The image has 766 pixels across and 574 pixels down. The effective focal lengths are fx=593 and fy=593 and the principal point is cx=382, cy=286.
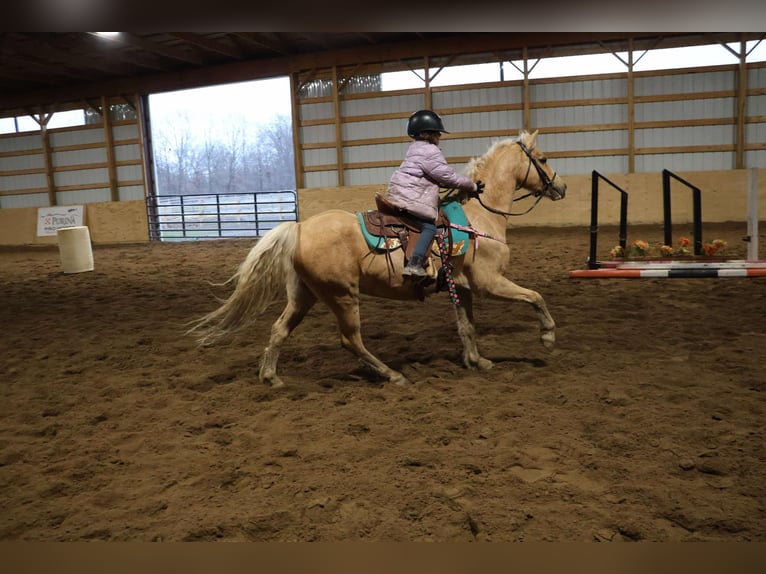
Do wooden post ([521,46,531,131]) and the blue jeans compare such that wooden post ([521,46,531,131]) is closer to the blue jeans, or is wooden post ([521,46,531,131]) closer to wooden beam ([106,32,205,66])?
wooden beam ([106,32,205,66])

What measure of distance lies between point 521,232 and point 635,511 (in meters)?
11.2

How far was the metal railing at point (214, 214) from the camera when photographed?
1589cm

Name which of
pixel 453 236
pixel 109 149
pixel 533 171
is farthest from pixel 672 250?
pixel 109 149

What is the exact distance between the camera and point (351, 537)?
2146mm

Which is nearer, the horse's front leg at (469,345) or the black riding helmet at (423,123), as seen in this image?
the black riding helmet at (423,123)

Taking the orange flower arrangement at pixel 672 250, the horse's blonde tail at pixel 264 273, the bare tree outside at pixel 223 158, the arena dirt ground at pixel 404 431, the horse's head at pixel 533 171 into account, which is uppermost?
the bare tree outside at pixel 223 158

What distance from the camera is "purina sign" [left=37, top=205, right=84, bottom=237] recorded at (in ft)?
54.7

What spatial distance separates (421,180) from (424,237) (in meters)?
0.38

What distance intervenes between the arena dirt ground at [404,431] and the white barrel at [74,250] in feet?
14.3

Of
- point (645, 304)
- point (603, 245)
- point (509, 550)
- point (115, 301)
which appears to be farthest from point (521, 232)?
point (509, 550)

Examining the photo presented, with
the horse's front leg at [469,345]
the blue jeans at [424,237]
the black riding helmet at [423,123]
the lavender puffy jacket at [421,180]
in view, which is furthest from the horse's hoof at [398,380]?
the black riding helmet at [423,123]

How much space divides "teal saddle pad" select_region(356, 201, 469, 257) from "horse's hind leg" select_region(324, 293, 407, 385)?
1.24 ft

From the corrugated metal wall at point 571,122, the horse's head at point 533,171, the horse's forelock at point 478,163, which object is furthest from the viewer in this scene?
the corrugated metal wall at point 571,122

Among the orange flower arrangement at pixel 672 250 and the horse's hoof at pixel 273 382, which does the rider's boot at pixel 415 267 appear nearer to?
the horse's hoof at pixel 273 382
